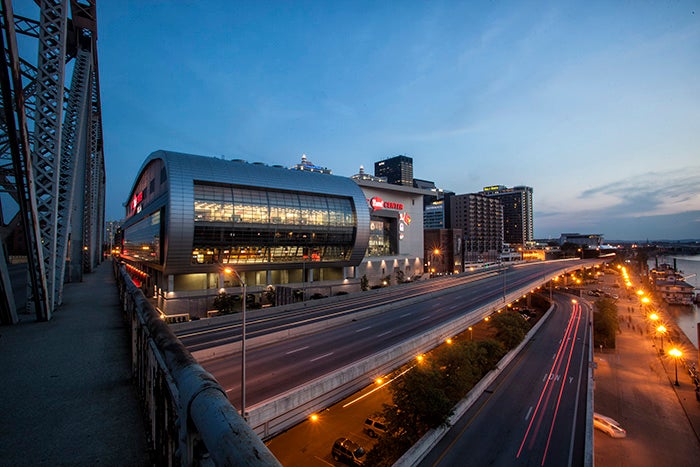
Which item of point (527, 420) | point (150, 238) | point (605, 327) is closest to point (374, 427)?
point (527, 420)

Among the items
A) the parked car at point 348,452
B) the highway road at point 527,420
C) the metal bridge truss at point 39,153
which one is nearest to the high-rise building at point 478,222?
the highway road at point 527,420

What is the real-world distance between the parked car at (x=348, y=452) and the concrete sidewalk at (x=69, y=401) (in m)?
15.6

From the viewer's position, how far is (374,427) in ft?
77.5

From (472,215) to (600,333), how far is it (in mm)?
136154

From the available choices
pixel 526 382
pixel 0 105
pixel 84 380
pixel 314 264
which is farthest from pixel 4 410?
pixel 314 264

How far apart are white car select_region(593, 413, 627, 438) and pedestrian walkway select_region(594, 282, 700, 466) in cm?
43

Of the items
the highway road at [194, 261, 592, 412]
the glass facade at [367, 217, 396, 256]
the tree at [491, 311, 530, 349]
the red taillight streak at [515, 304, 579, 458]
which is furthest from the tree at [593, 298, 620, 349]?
the glass facade at [367, 217, 396, 256]

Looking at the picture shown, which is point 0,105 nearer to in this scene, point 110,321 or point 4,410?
point 110,321

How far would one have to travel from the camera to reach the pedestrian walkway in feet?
85.5

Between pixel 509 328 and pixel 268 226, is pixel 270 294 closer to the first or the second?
pixel 268 226

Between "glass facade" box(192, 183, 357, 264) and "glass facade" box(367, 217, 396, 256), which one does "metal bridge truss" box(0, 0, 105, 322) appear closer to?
"glass facade" box(192, 183, 357, 264)

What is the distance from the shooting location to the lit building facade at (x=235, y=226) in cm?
4656

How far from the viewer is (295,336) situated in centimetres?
2827

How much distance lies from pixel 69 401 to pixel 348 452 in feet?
60.7
